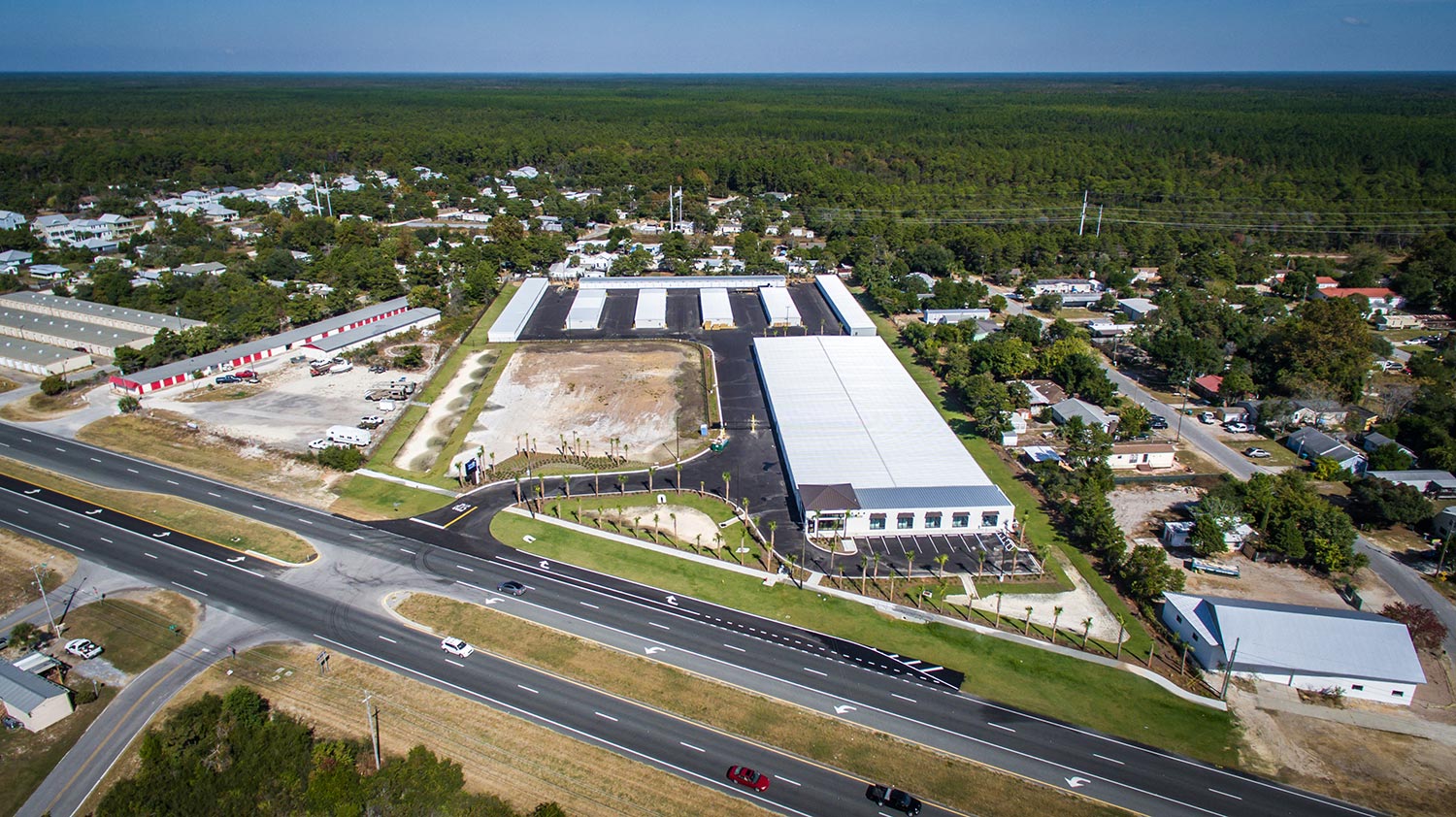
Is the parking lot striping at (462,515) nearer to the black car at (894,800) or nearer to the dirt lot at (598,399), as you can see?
the dirt lot at (598,399)

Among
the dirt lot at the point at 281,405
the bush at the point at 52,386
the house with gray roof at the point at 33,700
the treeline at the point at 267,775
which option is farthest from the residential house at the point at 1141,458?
the bush at the point at 52,386

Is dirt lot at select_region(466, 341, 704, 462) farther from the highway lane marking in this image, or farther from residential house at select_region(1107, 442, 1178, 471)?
residential house at select_region(1107, 442, 1178, 471)

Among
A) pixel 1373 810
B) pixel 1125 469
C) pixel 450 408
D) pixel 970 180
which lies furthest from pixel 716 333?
pixel 970 180

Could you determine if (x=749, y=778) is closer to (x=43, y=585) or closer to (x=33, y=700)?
(x=33, y=700)

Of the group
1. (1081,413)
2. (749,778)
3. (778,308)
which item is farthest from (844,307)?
(749,778)

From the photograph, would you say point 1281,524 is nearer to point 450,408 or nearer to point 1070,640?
point 1070,640

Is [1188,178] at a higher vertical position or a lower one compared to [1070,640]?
higher
